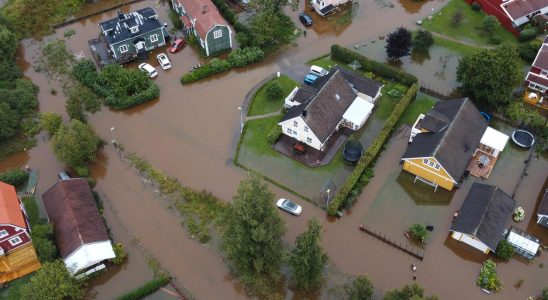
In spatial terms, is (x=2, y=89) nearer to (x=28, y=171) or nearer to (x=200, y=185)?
(x=28, y=171)

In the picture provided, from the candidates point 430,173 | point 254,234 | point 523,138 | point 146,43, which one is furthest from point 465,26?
point 254,234

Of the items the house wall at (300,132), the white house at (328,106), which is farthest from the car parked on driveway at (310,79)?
the house wall at (300,132)

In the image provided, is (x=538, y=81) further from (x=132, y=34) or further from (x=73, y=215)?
(x=73, y=215)

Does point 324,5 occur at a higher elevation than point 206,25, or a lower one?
higher

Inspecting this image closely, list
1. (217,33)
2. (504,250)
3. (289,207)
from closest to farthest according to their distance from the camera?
(504,250)
(289,207)
(217,33)

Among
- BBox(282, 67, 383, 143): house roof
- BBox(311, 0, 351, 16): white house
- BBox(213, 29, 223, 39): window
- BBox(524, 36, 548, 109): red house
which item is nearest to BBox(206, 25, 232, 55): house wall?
BBox(213, 29, 223, 39): window
